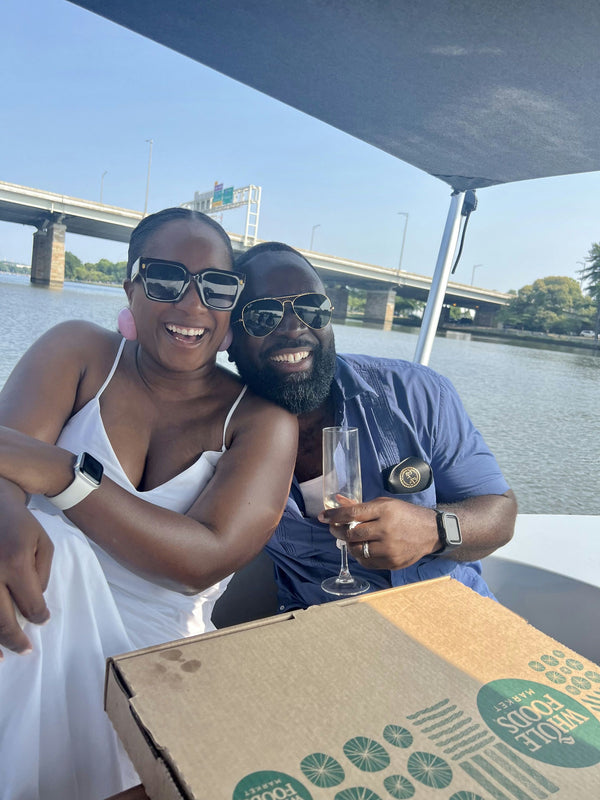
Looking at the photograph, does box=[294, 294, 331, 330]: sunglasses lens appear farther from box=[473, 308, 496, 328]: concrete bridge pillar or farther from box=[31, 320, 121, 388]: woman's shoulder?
box=[473, 308, 496, 328]: concrete bridge pillar

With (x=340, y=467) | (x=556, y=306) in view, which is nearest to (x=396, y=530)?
(x=340, y=467)

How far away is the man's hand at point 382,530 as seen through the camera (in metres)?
1.71

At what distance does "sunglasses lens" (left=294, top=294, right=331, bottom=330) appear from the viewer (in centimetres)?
215

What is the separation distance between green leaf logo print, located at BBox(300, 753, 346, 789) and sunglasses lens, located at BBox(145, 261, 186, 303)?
1.41 meters

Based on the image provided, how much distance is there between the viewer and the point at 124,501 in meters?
1.52

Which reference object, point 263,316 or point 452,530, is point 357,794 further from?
point 263,316

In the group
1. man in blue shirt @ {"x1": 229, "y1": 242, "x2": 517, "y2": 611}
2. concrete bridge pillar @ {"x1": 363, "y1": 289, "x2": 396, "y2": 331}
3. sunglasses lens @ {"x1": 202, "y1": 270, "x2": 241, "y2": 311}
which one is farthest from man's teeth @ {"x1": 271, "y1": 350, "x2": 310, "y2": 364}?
concrete bridge pillar @ {"x1": 363, "y1": 289, "x2": 396, "y2": 331}

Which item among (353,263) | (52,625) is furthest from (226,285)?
(353,263)

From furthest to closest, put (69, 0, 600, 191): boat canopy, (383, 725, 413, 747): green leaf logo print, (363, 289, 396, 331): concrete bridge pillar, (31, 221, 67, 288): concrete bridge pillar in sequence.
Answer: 1. (363, 289, 396, 331): concrete bridge pillar
2. (31, 221, 67, 288): concrete bridge pillar
3. (69, 0, 600, 191): boat canopy
4. (383, 725, 413, 747): green leaf logo print

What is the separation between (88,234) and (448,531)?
1991cm

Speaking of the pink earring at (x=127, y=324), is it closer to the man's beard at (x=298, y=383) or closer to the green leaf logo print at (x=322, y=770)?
the man's beard at (x=298, y=383)

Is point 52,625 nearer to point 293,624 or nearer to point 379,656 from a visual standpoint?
point 293,624

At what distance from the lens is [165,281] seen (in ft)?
6.38

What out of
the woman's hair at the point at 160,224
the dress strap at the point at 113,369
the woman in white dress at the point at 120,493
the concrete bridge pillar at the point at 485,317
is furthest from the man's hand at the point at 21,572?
the concrete bridge pillar at the point at 485,317
